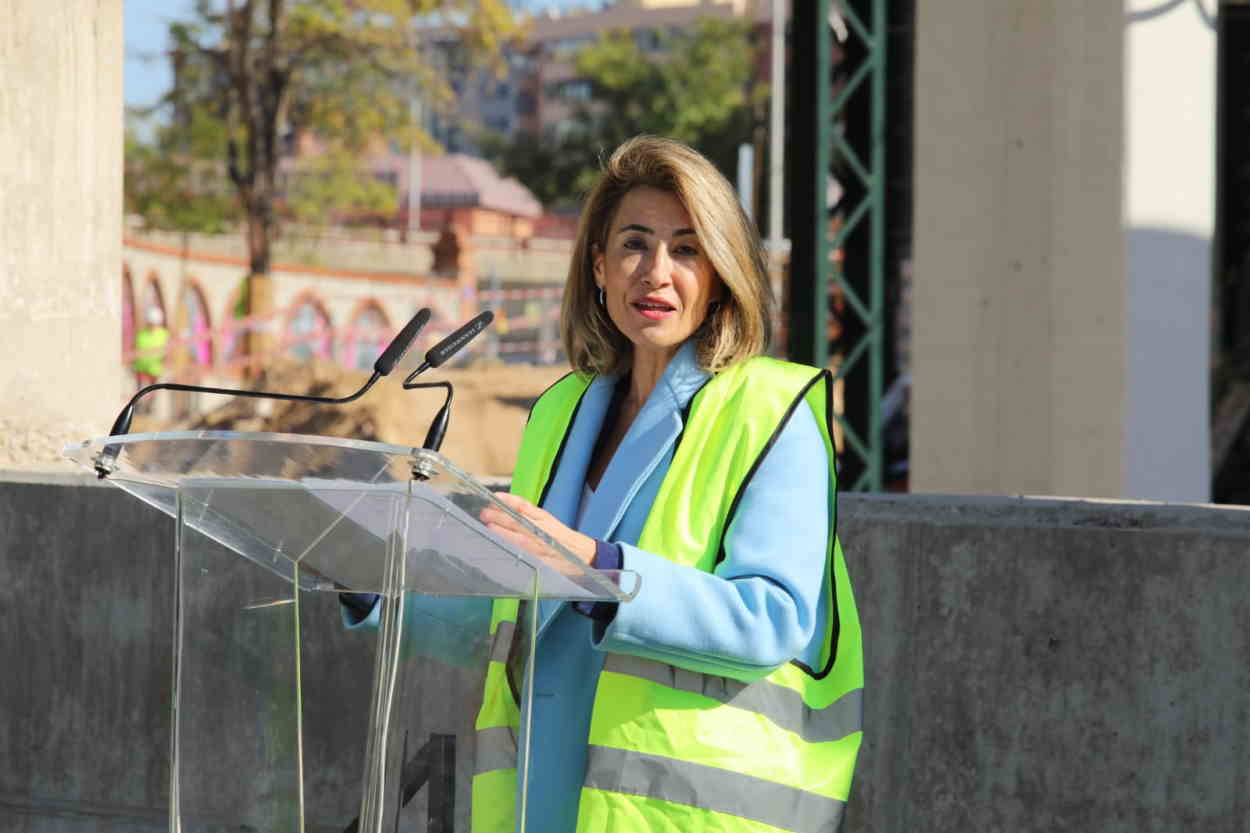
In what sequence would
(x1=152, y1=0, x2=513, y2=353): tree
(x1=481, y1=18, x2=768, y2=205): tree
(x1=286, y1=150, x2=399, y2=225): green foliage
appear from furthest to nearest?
(x1=481, y1=18, x2=768, y2=205): tree
(x1=286, y1=150, x2=399, y2=225): green foliage
(x1=152, y1=0, x2=513, y2=353): tree

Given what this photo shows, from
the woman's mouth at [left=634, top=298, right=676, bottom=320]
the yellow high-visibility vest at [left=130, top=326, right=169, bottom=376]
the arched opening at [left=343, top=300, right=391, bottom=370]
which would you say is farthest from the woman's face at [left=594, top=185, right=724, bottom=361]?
the arched opening at [left=343, top=300, right=391, bottom=370]

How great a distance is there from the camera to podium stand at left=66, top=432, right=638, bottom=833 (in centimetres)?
176

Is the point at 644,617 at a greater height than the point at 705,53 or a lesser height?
lesser

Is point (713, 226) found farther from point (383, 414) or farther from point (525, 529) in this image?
point (383, 414)

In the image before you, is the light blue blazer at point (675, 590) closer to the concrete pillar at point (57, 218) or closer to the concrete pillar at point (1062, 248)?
the concrete pillar at point (57, 218)

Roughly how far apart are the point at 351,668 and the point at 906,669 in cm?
125

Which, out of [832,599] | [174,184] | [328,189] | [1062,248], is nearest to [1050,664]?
[832,599]

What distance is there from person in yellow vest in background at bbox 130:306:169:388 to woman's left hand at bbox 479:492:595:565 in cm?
2291

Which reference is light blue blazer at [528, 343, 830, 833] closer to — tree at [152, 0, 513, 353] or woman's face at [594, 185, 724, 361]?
woman's face at [594, 185, 724, 361]

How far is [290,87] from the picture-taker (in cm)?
3048

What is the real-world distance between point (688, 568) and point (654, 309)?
1.51 ft

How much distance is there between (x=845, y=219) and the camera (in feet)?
31.9

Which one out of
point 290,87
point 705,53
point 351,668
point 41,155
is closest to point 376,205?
point 290,87

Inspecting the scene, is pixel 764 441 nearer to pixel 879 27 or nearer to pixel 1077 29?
pixel 1077 29
